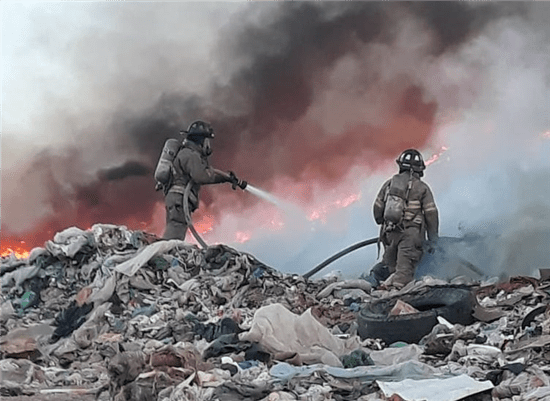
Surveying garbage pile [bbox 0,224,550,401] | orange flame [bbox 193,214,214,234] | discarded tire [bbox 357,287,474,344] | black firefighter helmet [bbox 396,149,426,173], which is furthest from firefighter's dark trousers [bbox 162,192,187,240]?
discarded tire [bbox 357,287,474,344]

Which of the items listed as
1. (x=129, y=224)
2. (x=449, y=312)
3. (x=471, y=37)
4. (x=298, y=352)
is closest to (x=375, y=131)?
(x=471, y=37)

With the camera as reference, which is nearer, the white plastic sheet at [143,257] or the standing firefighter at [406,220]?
the white plastic sheet at [143,257]

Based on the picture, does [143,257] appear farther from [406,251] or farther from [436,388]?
[436,388]

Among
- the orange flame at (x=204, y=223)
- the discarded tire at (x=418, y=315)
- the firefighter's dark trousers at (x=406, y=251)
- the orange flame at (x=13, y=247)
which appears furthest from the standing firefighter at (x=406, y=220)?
the orange flame at (x=13, y=247)

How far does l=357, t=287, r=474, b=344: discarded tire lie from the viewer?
575 centimetres

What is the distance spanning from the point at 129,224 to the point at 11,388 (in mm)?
9697

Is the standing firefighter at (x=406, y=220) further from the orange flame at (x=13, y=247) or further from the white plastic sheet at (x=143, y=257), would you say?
the orange flame at (x=13, y=247)

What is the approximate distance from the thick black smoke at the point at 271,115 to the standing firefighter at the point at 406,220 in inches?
198

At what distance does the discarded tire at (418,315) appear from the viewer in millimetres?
5750

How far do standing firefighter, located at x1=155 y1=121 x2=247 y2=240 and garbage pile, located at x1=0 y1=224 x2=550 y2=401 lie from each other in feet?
1.39

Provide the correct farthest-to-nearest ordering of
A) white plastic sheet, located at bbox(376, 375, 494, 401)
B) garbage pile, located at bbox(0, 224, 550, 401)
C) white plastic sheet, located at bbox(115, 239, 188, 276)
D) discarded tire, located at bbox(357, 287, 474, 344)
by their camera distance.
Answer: white plastic sheet, located at bbox(115, 239, 188, 276) < discarded tire, located at bbox(357, 287, 474, 344) < garbage pile, located at bbox(0, 224, 550, 401) < white plastic sheet, located at bbox(376, 375, 494, 401)

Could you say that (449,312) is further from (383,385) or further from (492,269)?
(492,269)

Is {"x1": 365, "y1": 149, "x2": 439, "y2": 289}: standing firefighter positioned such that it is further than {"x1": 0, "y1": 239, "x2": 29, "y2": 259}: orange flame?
No

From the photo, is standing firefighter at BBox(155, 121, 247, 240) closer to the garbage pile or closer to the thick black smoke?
the garbage pile
